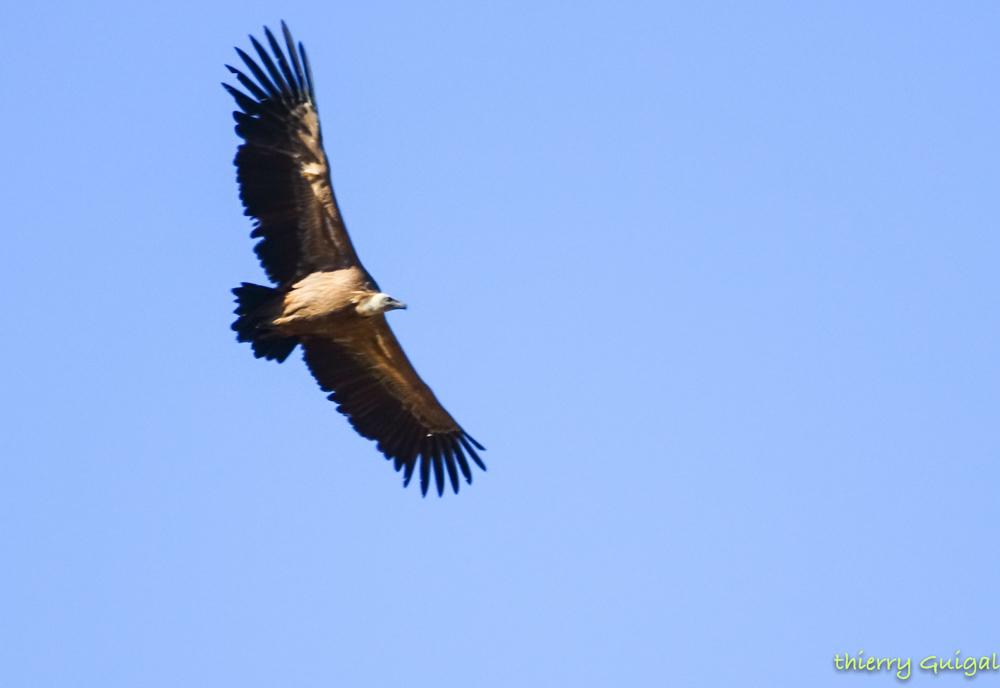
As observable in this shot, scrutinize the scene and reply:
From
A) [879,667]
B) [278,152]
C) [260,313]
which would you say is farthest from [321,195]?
[879,667]

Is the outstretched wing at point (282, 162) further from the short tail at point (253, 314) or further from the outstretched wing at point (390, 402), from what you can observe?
the outstretched wing at point (390, 402)

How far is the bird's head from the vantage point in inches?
525

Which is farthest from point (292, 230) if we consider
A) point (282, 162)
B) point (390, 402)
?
point (390, 402)

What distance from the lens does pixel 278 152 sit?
1293 centimetres

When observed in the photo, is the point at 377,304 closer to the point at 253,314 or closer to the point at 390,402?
the point at 253,314

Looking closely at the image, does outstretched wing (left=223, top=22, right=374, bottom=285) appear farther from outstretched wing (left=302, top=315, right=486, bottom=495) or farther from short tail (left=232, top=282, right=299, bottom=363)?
outstretched wing (left=302, top=315, right=486, bottom=495)

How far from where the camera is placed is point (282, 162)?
12953mm

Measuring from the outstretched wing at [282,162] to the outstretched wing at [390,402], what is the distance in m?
1.48

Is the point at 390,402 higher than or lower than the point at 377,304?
lower

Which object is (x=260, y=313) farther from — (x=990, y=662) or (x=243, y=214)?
(x=990, y=662)

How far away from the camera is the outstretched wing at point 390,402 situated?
1448 cm

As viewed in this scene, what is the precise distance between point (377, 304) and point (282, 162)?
6.03 feet

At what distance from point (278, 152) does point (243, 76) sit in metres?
0.89

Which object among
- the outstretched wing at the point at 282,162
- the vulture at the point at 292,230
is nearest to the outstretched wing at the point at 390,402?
the vulture at the point at 292,230
